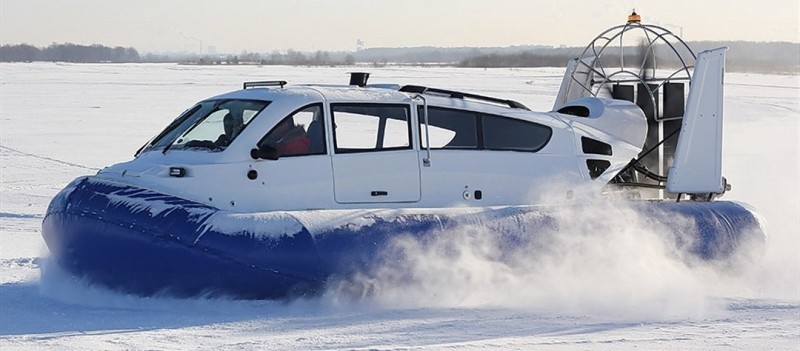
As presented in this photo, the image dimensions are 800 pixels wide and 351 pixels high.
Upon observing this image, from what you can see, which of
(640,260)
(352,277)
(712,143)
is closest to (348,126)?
(352,277)

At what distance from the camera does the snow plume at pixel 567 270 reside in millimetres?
6512

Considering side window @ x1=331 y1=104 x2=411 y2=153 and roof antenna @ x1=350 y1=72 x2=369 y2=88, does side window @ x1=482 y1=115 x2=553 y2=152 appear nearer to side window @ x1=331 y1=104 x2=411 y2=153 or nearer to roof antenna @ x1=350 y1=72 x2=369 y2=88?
side window @ x1=331 y1=104 x2=411 y2=153

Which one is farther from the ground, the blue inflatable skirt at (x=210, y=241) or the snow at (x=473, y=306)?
the blue inflatable skirt at (x=210, y=241)

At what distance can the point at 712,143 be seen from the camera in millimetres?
8070

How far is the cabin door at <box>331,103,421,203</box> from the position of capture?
6945 mm

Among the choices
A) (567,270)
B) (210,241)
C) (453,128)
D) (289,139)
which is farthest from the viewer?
(453,128)

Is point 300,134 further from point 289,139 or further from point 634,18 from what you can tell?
point 634,18

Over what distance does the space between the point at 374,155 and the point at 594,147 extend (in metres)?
1.91

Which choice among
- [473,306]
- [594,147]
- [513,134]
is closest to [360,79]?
[513,134]

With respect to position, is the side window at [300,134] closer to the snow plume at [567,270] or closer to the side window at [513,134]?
the snow plume at [567,270]

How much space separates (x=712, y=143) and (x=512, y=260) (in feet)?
7.19

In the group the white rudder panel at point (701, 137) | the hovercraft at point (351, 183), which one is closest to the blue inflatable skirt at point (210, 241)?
the hovercraft at point (351, 183)

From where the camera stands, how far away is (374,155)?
23.1 ft

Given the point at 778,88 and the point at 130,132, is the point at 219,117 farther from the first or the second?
the point at 778,88
